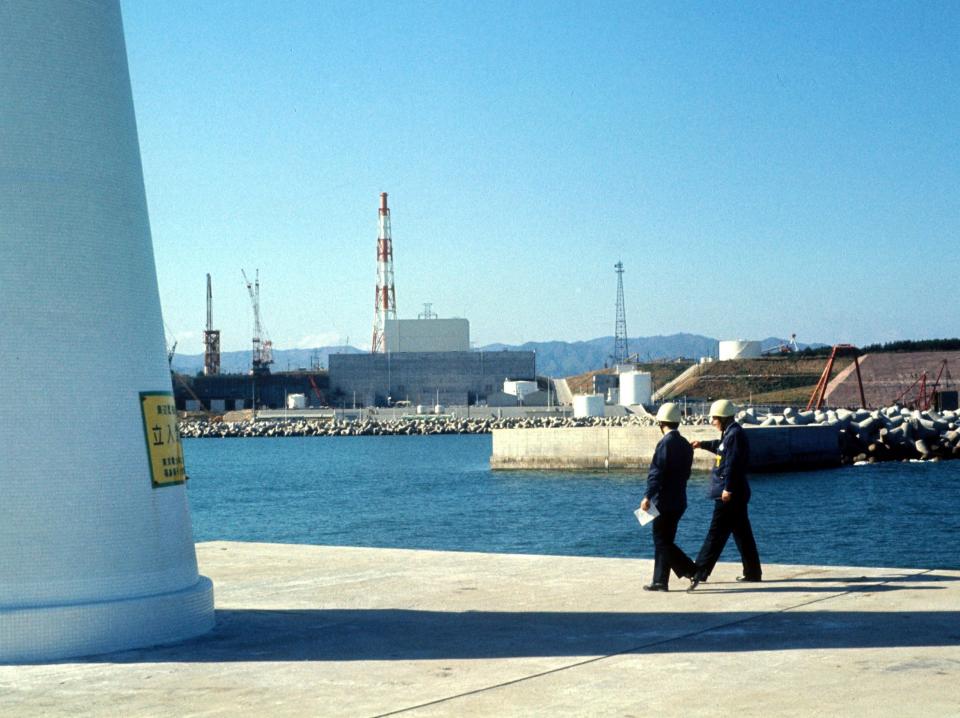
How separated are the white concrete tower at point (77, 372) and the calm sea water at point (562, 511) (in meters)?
13.7

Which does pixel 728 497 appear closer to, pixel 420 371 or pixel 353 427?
pixel 353 427

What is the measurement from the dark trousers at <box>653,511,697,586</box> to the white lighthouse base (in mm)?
3416

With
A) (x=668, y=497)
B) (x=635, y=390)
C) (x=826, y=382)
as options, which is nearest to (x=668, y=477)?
(x=668, y=497)

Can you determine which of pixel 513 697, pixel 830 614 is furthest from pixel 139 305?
pixel 830 614

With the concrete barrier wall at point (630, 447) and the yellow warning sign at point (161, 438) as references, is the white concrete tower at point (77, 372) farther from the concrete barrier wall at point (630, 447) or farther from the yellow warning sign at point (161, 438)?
the concrete barrier wall at point (630, 447)

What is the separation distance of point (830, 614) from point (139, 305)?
4.89 meters

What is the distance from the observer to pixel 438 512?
36.4 m

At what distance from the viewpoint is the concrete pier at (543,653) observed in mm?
6371

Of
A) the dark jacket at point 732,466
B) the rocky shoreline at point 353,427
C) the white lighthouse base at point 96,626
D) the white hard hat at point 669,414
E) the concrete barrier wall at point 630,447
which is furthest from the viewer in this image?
the rocky shoreline at point 353,427

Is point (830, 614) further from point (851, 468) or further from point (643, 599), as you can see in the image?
point (851, 468)

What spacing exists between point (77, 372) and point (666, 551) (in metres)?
4.40

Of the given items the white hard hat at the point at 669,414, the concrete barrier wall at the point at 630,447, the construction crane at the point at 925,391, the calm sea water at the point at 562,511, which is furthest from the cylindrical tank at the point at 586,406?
the white hard hat at the point at 669,414

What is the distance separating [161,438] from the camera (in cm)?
862

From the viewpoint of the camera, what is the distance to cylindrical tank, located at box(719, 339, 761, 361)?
129m
